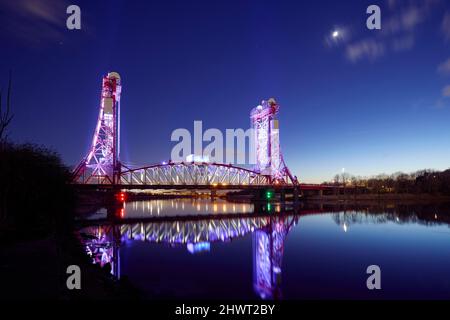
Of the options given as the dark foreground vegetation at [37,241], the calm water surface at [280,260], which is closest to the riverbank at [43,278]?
the dark foreground vegetation at [37,241]

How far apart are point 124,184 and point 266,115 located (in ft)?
152

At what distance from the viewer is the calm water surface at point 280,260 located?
54.9ft

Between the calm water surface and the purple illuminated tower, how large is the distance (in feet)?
187

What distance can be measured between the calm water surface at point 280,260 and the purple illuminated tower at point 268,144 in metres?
57.1

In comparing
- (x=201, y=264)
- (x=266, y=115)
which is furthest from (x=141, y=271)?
(x=266, y=115)

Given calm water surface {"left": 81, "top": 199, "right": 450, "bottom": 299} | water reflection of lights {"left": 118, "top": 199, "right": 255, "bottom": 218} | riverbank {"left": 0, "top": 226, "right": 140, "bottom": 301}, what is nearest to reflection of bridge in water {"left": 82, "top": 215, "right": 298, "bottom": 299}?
calm water surface {"left": 81, "top": 199, "right": 450, "bottom": 299}

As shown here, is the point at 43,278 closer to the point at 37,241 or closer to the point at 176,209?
the point at 37,241

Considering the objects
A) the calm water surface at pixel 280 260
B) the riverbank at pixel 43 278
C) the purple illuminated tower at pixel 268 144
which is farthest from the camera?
the purple illuminated tower at pixel 268 144

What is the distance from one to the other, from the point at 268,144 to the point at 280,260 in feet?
248

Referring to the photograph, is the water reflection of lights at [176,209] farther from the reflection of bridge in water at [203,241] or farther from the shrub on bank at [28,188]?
the shrub on bank at [28,188]

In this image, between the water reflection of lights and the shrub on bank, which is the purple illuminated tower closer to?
the water reflection of lights

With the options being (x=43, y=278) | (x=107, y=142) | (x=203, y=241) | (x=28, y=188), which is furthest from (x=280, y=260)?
(x=107, y=142)
